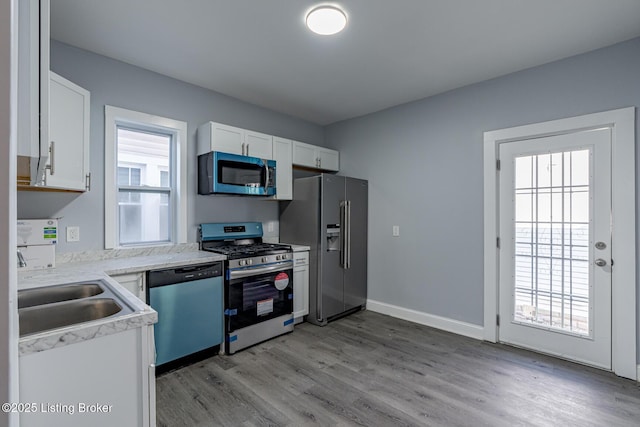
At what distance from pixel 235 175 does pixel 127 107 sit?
3.64 ft

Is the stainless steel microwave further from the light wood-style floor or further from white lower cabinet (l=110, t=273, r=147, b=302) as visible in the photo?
the light wood-style floor

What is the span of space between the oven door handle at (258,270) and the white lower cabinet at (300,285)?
170mm

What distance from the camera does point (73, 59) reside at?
2.49 m

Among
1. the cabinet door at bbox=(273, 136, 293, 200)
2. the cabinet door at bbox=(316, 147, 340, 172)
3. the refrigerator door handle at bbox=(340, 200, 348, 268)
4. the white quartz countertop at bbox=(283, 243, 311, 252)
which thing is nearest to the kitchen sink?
the white quartz countertop at bbox=(283, 243, 311, 252)

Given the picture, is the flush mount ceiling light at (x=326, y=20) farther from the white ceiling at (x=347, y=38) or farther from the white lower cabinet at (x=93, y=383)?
the white lower cabinet at (x=93, y=383)

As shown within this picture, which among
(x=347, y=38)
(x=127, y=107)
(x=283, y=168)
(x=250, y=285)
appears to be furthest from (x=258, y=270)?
(x=347, y=38)

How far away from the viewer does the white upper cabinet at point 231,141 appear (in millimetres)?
3096

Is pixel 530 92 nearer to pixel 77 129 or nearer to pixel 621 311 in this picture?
pixel 621 311

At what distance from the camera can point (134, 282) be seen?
229 cm

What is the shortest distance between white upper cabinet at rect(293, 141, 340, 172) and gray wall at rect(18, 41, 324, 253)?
0.53m

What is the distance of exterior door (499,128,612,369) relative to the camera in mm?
2566

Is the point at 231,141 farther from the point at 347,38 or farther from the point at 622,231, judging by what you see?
the point at 622,231

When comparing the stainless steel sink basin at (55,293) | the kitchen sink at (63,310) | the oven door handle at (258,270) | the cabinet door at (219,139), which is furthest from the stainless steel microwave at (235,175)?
the kitchen sink at (63,310)

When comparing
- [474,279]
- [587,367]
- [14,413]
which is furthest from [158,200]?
[587,367]
